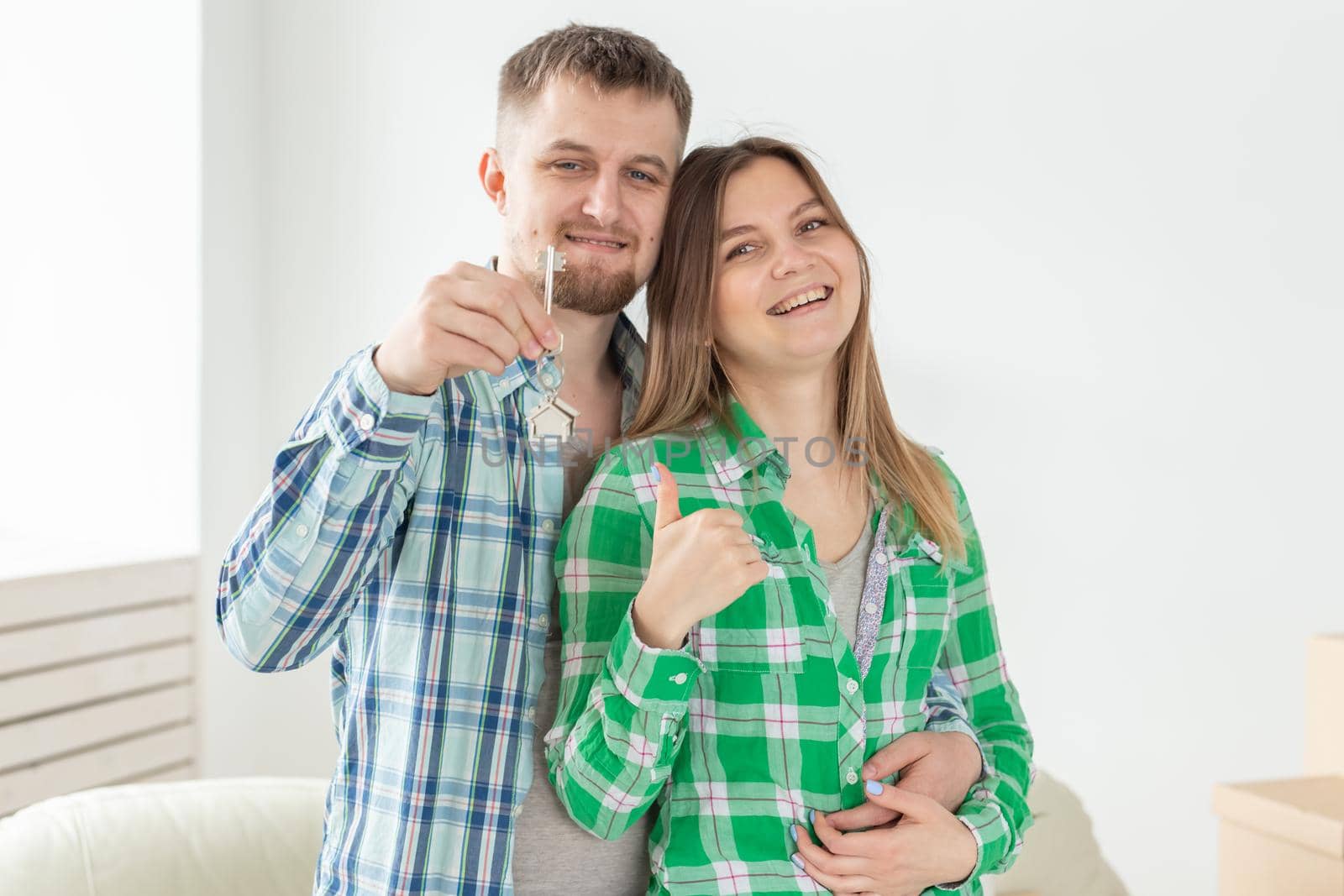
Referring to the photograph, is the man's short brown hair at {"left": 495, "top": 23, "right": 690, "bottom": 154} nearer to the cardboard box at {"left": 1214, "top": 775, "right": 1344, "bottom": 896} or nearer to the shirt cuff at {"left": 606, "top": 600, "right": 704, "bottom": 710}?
the shirt cuff at {"left": 606, "top": 600, "right": 704, "bottom": 710}

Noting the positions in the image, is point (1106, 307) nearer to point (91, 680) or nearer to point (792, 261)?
point (792, 261)

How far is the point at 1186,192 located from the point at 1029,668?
109 cm

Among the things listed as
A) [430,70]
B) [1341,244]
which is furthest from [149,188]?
[1341,244]

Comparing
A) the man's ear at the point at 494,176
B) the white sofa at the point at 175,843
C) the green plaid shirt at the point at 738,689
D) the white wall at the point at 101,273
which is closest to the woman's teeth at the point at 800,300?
the green plaid shirt at the point at 738,689

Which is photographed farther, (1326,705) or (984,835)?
(1326,705)

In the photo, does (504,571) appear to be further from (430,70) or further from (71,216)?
(71,216)

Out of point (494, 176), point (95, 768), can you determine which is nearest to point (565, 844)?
point (494, 176)

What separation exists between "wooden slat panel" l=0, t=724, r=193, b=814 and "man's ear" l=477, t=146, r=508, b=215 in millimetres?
1901

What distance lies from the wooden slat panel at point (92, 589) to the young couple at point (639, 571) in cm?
166

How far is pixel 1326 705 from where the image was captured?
171 cm

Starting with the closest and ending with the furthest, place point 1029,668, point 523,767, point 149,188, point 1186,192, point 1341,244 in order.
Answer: point 523,767
point 1341,244
point 1186,192
point 1029,668
point 149,188

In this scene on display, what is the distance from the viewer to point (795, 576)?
119cm

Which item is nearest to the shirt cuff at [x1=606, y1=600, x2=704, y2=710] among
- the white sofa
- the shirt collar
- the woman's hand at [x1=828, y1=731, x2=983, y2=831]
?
the woman's hand at [x1=828, y1=731, x2=983, y2=831]

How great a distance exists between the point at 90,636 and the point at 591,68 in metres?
2.06
